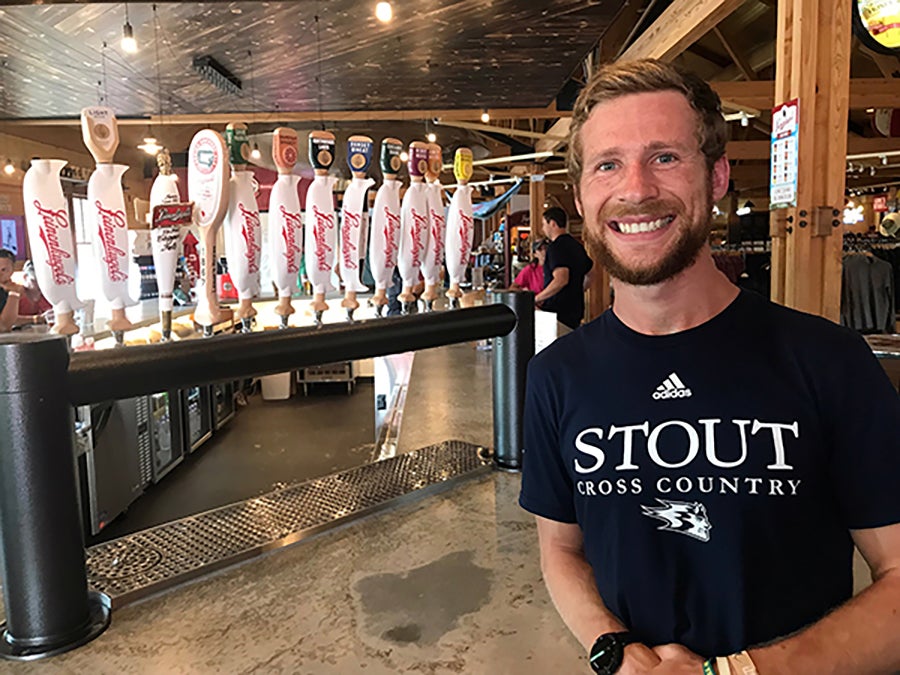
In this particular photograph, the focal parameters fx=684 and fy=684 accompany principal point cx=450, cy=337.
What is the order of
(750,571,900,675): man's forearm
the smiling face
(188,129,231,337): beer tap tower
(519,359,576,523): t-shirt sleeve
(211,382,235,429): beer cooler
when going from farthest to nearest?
(211,382,235,429): beer cooler < (188,129,231,337): beer tap tower < (519,359,576,523): t-shirt sleeve < the smiling face < (750,571,900,675): man's forearm

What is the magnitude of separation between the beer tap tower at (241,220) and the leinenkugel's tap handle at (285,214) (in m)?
0.04

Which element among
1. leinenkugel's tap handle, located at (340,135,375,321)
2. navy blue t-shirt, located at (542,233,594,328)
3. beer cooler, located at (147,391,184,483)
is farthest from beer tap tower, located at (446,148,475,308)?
beer cooler, located at (147,391,184,483)

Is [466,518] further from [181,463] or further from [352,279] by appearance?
[181,463]

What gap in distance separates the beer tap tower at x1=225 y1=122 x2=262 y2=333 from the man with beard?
0.76 m

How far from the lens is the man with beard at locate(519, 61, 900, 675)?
73 cm

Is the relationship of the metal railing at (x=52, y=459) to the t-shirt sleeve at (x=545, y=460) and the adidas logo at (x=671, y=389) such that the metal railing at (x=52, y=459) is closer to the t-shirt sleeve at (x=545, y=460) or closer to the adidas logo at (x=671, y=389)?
the t-shirt sleeve at (x=545, y=460)

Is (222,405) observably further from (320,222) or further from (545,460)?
(545,460)

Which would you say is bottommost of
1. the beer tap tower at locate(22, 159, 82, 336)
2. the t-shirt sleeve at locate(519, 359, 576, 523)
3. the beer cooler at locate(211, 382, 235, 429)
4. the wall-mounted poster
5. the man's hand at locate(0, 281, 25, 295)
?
the beer cooler at locate(211, 382, 235, 429)

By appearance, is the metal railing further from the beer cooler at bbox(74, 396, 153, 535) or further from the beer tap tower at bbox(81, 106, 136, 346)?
the beer cooler at bbox(74, 396, 153, 535)

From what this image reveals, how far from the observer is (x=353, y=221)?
1.65 meters

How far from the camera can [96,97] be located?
5516 millimetres

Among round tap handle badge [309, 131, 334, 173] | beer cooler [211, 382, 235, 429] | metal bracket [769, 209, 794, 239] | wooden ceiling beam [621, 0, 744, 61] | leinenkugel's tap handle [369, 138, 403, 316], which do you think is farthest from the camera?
beer cooler [211, 382, 235, 429]

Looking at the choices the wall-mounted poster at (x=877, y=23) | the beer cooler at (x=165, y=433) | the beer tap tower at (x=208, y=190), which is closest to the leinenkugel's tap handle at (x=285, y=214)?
the beer tap tower at (x=208, y=190)

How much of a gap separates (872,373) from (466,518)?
3.15 feet
